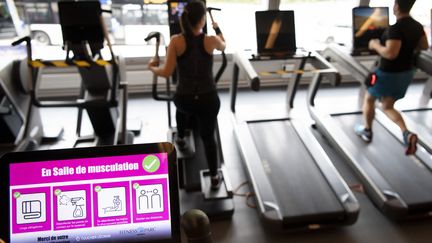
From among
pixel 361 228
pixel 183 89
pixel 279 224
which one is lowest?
pixel 361 228

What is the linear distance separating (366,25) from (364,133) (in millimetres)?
1230

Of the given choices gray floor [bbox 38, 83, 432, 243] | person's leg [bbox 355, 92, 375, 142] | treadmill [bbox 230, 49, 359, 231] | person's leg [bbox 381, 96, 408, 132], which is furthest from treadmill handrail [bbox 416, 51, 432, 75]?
gray floor [bbox 38, 83, 432, 243]

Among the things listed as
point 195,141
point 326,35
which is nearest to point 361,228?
point 195,141

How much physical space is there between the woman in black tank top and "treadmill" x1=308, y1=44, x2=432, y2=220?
4.57 feet

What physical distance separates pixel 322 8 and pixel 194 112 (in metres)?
3.48

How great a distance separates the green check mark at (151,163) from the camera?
97 cm

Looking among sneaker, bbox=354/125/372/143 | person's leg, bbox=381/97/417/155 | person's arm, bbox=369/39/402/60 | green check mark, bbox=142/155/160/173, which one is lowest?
sneaker, bbox=354/125/372/143

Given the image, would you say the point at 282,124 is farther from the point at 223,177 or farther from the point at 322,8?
the point at 322,8

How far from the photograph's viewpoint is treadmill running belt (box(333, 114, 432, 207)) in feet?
8.92

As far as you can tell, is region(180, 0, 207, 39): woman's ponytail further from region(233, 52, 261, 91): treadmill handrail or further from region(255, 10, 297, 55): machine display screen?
region(255, 10, 297, 55): machine display screen

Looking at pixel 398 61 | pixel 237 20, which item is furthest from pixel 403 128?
pixel 237 20

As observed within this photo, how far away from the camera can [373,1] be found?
468 cm

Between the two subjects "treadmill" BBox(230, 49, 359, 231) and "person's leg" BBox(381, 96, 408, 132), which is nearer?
"treadmill" BBox(230, 49, 359, 231)

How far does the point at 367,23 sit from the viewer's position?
3.73m
